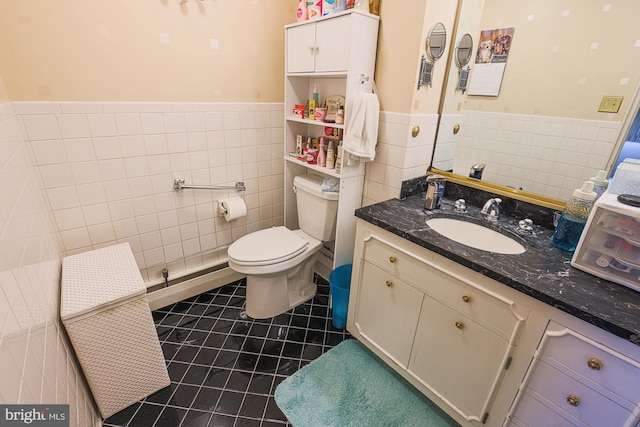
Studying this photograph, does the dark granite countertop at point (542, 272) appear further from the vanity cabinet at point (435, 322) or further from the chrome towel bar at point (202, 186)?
the chrome towel bar at point (202, 186)

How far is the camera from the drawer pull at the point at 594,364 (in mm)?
843

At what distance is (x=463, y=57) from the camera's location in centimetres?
150

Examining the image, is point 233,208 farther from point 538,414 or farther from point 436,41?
point 538,414

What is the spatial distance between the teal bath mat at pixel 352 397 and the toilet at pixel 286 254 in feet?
1.55

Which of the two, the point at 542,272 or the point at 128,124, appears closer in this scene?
the point at 542,272

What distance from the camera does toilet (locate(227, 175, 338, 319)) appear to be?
169 cm

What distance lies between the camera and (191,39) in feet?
5.21

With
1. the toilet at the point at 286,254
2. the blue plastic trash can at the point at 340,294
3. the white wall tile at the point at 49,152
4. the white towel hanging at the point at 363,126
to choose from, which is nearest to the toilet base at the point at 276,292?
the toilet at the point at 286,254

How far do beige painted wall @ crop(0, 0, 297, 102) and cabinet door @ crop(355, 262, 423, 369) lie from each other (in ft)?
4.43

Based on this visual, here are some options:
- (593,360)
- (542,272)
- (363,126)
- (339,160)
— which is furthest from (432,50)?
(593,360)

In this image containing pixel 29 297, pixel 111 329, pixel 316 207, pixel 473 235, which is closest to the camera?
pixel 29 297

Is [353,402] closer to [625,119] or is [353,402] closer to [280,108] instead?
[625,119]

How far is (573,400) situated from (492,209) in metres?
0.79

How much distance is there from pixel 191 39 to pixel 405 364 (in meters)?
1.99
